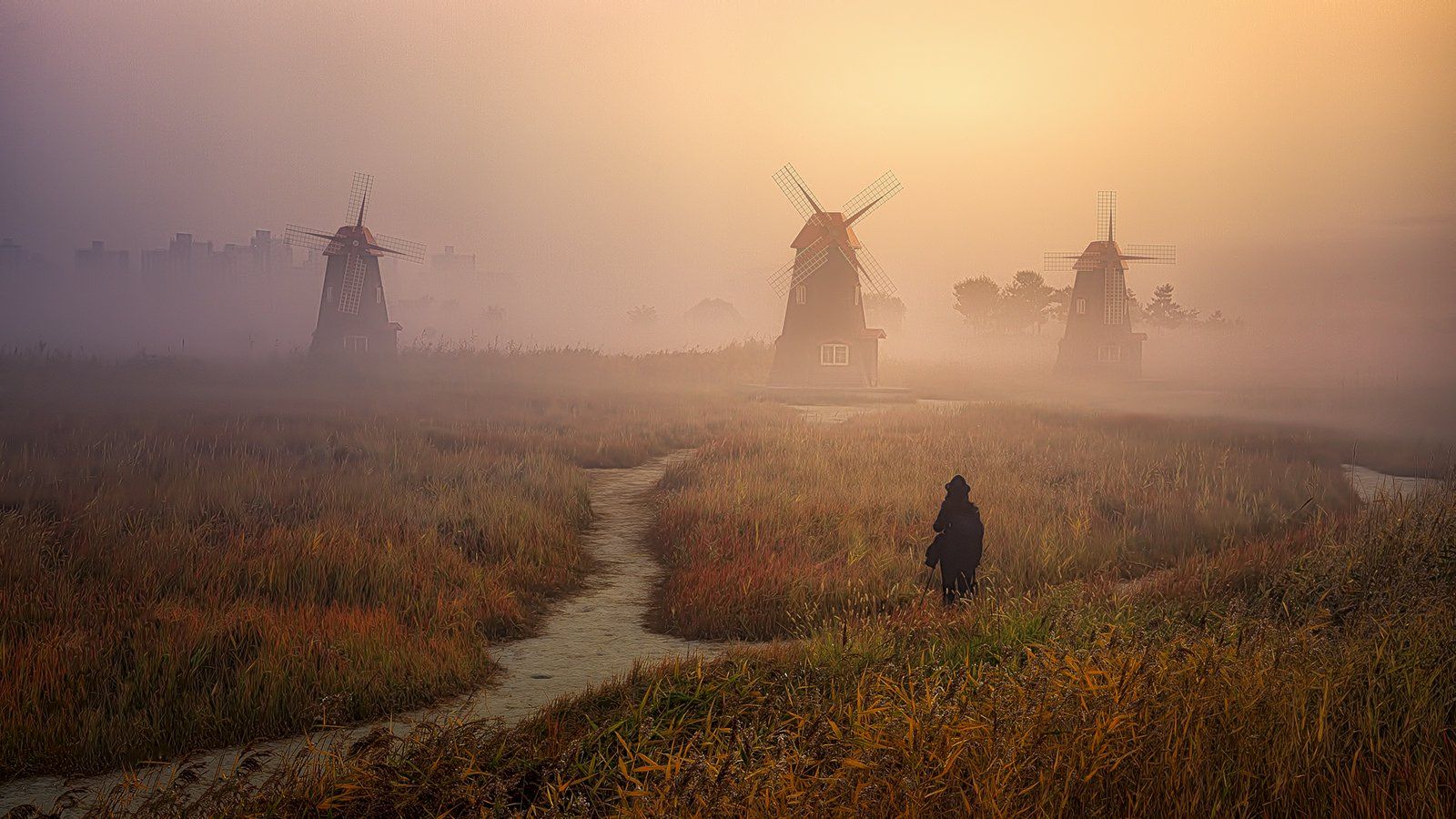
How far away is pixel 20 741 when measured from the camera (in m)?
5.02

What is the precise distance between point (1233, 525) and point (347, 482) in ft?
41.3

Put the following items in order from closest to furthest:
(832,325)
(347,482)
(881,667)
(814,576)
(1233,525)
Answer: (881,667)
(814,576)
(1233,525)
(347,482)
(832,325)

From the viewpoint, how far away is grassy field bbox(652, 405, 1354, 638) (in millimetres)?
8281

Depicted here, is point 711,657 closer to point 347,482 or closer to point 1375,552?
point 1375,552

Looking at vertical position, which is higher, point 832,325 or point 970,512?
point 832,325

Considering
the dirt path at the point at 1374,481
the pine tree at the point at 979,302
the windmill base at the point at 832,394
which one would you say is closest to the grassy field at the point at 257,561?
the windmill base at the point at 832,394

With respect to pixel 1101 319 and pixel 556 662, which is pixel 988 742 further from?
pixel 1101 319

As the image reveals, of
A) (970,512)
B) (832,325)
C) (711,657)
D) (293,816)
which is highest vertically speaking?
(832,325)

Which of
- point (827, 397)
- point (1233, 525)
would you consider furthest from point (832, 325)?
point (1233, 525)

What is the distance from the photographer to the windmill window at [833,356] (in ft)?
122

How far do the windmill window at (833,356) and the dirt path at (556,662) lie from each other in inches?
1013

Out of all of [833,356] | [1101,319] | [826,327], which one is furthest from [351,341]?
[1101,319]

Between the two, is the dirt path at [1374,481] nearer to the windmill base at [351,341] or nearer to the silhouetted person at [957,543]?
the silhouetted person at [957,543]

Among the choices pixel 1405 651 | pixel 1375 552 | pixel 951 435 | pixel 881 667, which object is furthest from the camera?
pixel 951 435
